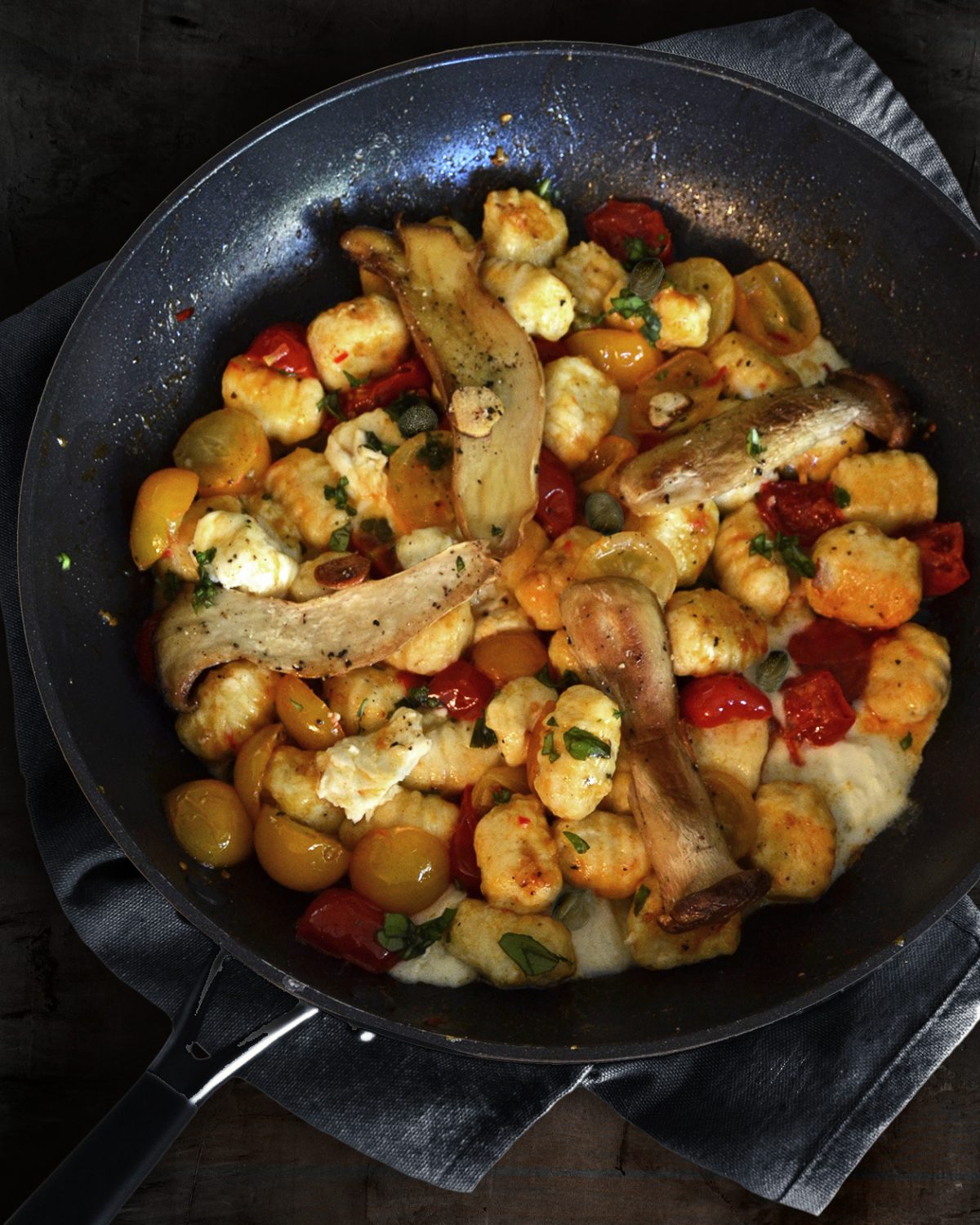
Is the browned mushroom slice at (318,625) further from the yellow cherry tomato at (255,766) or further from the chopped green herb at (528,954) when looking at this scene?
the chopped green herb at (528,954)

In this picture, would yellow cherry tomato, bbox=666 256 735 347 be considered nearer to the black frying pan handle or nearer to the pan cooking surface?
the pan cooking surface

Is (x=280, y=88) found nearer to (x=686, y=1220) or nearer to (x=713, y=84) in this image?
(x=713, y=84)

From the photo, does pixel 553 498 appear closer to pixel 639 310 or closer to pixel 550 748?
pixel 639 310

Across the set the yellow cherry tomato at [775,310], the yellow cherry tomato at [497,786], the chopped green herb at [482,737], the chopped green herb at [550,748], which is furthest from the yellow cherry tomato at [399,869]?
the yellow cherry tomato at [775,310]

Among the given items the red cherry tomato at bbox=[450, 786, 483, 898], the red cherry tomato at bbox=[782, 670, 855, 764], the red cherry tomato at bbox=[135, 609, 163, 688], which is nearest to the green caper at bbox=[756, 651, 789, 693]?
the red cherry tomato at bbox=[782, 670, 855, 764]

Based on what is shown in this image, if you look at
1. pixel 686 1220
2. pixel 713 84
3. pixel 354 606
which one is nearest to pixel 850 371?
pixel 713 84

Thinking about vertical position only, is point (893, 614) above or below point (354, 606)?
below

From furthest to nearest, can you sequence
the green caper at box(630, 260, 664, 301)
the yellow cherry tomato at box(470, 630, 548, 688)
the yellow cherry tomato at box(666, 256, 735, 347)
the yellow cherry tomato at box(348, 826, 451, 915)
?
the yellow cherry tomato at box(666, 256, 735, 347), the green caper at box(630, 260, 664, 301), the yellow cherry tomato at box(470, 630, 548, 688), the yellow cherry tomato at box(348, 826, 451, 915)
